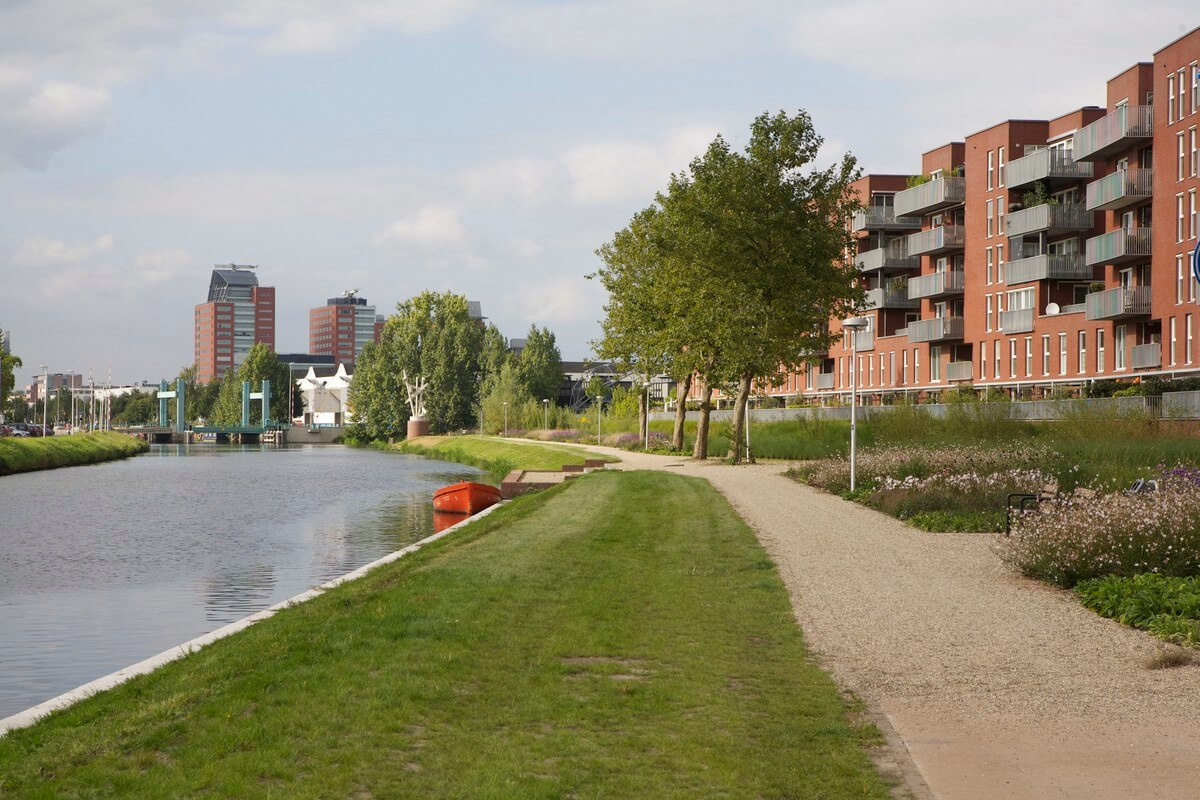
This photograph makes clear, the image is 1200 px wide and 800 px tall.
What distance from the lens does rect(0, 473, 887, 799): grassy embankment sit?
6.77m

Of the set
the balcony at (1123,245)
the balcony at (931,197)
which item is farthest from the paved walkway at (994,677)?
the balcony at (931,197)

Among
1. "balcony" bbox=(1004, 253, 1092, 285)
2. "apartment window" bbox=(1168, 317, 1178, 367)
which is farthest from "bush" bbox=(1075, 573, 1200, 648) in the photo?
"balcony" bbox=(1004, 253, 1092, 285)

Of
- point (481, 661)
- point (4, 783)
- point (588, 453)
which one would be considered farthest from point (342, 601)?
point (588, 453)

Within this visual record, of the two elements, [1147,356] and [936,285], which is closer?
[1147,356]

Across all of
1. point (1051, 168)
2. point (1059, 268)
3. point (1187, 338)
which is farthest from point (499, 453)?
point (1187, 338)

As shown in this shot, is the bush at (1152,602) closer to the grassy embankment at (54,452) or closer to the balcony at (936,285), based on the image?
the balcony at (936,285)

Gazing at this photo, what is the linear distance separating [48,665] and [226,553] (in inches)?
465

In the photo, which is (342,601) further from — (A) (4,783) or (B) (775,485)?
(B) (775,485)

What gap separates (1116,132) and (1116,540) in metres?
41.4

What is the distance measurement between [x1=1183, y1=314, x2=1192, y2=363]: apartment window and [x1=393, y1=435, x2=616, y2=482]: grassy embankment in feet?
72.5

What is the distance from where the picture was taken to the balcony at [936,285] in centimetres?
6650

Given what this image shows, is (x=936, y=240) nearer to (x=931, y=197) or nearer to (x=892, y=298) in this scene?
(x=931, y=197)

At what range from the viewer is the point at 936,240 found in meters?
67.6

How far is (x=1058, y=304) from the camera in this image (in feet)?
192
